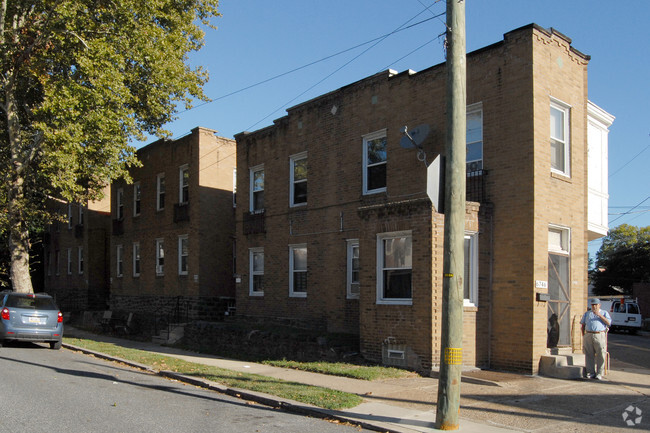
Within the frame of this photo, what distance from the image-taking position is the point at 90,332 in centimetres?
2491

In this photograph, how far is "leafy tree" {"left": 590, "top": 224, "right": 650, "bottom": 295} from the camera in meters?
46.6

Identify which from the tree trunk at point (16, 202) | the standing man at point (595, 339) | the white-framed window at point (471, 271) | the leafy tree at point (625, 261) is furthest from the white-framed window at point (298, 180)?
the leafy tree at point (625, 261)

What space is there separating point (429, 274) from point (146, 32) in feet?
45.2

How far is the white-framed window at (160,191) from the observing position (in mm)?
25688

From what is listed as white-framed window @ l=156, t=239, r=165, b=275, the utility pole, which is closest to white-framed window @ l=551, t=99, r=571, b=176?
the utility pole

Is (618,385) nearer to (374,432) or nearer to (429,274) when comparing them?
(429,274)

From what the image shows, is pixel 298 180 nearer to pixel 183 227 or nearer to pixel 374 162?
pixel 374 162

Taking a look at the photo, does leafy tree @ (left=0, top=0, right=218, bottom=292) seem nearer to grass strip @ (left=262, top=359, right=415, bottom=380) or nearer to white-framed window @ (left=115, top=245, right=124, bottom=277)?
white-framed window @ (left=115, top=245, right=124, bottom=277)

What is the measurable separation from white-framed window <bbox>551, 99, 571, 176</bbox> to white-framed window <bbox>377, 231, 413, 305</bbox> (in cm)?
401

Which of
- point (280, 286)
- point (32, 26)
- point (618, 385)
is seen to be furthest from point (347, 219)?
point (32, 26)

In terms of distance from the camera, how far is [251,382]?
37.4 feet

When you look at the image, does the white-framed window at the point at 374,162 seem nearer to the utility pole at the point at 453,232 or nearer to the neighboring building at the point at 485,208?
the neighboring building at the point at 485,208

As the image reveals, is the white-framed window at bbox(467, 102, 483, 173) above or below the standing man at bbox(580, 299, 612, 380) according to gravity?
above

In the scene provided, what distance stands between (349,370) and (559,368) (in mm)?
4308
